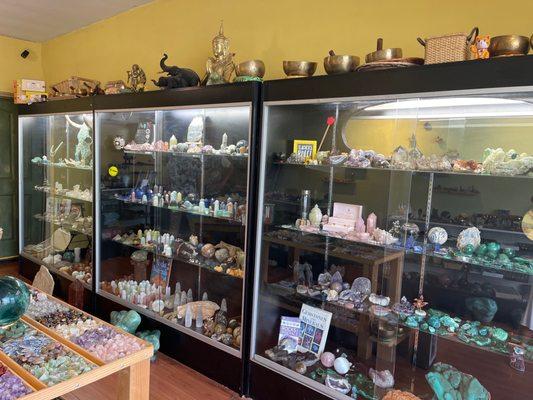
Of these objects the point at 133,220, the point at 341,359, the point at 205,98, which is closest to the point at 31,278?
the point at 133,220

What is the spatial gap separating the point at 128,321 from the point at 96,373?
137 centimetres

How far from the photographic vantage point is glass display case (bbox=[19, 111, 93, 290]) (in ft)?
12.5

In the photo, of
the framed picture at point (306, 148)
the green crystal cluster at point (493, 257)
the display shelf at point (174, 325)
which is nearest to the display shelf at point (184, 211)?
the framed picture at point (306, 148)

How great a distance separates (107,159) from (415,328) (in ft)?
8.95

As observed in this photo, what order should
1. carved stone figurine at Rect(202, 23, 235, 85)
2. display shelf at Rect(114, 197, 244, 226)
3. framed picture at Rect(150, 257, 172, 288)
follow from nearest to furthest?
carved stone figurine at Rect(202, 23, 235, 85)
display shelf at Rect(114, 197, 244, 226)
framed picture at Rect(150, 257, 172, 288)

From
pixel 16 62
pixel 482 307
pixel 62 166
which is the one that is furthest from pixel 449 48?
pixel 16 62

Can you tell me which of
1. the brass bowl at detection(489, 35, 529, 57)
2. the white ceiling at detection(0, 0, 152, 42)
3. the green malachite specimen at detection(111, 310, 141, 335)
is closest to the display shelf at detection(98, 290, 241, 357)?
the green malachite specimen at detection(111, 310, 141, 335)

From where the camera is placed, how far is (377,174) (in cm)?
213

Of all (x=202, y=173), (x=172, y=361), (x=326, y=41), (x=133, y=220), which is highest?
(x=326, y=41)

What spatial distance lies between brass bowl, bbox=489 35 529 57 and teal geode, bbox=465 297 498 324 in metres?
1.12

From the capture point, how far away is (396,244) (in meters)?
2.01

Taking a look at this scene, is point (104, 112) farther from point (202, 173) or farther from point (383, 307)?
point (383, 307)

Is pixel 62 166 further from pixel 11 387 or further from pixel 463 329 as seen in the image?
pixel 463 329

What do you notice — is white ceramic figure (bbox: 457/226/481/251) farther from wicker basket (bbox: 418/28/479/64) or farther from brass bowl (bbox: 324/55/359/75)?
brass bowl (bbox: 324/55/359/75)
